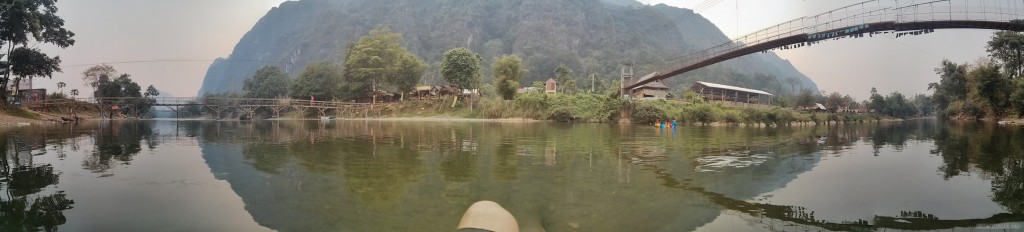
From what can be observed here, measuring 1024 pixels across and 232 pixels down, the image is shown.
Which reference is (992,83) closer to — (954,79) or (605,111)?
(954,79)

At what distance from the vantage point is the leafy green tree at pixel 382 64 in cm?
7888

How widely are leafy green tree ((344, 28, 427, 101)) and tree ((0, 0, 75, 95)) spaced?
117ft

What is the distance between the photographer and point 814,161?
16.1 m

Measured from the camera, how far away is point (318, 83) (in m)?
87.5

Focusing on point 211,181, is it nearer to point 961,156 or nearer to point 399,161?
point 399,161

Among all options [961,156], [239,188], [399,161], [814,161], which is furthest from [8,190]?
[961,156]

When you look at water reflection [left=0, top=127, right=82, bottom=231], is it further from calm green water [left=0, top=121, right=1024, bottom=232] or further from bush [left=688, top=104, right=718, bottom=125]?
bush [left=688, top=104, right=718, bottom=125]

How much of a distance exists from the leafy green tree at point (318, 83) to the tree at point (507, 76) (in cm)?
3246

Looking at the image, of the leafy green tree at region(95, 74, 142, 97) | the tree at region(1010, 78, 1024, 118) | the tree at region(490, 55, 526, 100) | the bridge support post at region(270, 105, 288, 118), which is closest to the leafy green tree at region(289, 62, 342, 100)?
the bridge support post at region(270, 105, 288, 118)

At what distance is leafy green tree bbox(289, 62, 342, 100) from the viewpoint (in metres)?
86.4

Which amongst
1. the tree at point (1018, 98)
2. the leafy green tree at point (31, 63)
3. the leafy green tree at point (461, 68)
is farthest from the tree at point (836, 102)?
the leafy green tree at point (31, 63)

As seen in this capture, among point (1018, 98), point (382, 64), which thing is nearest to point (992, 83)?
point (1018, 98)

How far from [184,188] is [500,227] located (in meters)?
7.79

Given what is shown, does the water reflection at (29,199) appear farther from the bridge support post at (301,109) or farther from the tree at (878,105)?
the tree at (878,105)
